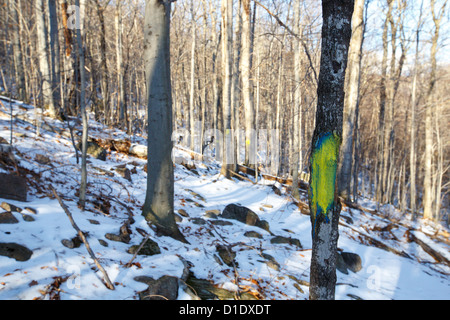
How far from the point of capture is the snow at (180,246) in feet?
9.46

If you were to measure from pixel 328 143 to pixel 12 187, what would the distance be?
4.25 meters

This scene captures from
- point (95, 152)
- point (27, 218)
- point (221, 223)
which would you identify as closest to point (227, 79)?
point (95, 152)

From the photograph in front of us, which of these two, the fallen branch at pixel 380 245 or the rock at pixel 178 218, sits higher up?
the rock at pixel 178 218

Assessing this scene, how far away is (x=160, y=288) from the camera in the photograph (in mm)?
2947

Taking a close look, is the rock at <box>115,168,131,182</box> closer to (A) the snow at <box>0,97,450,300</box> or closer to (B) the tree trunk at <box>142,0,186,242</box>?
(A) the snow at <box>0,97,450,300</box>

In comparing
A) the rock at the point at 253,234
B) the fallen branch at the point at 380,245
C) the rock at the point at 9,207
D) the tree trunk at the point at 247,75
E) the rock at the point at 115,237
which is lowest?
the fallen branch at the point at 380,245

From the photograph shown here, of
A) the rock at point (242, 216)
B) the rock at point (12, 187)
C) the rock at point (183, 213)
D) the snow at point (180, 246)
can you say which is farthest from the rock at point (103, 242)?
the rock at point (242, 216)

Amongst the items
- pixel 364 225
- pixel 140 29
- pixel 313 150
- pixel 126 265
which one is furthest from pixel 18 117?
pixel 140 29

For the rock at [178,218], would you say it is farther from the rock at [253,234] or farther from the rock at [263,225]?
the rock at [263,225]

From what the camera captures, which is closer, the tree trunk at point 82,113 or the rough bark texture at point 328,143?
the rough bark texture at point 328,143

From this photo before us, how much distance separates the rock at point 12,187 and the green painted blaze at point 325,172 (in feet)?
13.2

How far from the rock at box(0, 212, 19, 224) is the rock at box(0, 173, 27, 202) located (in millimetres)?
586

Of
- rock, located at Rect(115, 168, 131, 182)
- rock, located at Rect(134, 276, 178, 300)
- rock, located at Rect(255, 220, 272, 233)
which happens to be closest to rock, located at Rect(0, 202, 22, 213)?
rock, located at Rect(134, 276, 178, 300)

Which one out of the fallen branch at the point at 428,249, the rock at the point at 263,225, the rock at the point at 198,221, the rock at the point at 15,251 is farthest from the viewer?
the fallen branch at the point at 428,249
